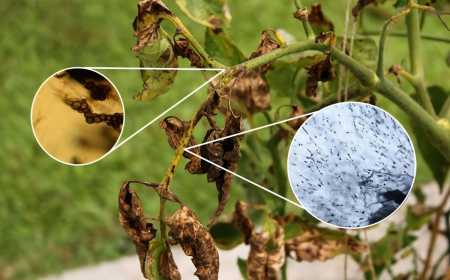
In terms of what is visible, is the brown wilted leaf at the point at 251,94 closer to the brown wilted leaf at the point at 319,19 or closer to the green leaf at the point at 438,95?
the brown wilted leaf at the point at 319,19

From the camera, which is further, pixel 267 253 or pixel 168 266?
pixel 267 253

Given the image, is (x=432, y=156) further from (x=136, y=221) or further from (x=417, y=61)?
(x=136, y=221)

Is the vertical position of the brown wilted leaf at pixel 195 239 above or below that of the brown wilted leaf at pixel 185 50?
below

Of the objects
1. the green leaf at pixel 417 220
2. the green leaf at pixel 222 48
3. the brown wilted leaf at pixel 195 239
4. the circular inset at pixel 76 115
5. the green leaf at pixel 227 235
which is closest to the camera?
the brown wilted leaf at pixel 195 239

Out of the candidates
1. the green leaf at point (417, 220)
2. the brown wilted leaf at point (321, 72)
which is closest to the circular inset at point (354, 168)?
the brown wilted leaf at point (321, 72)

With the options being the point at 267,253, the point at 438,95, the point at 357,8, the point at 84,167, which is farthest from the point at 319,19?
the point at 84,167

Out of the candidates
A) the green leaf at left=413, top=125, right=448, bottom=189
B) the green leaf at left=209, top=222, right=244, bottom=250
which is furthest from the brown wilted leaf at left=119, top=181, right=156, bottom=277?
Result: the green leaf at left=413, top=125, right=448, bottom=189
